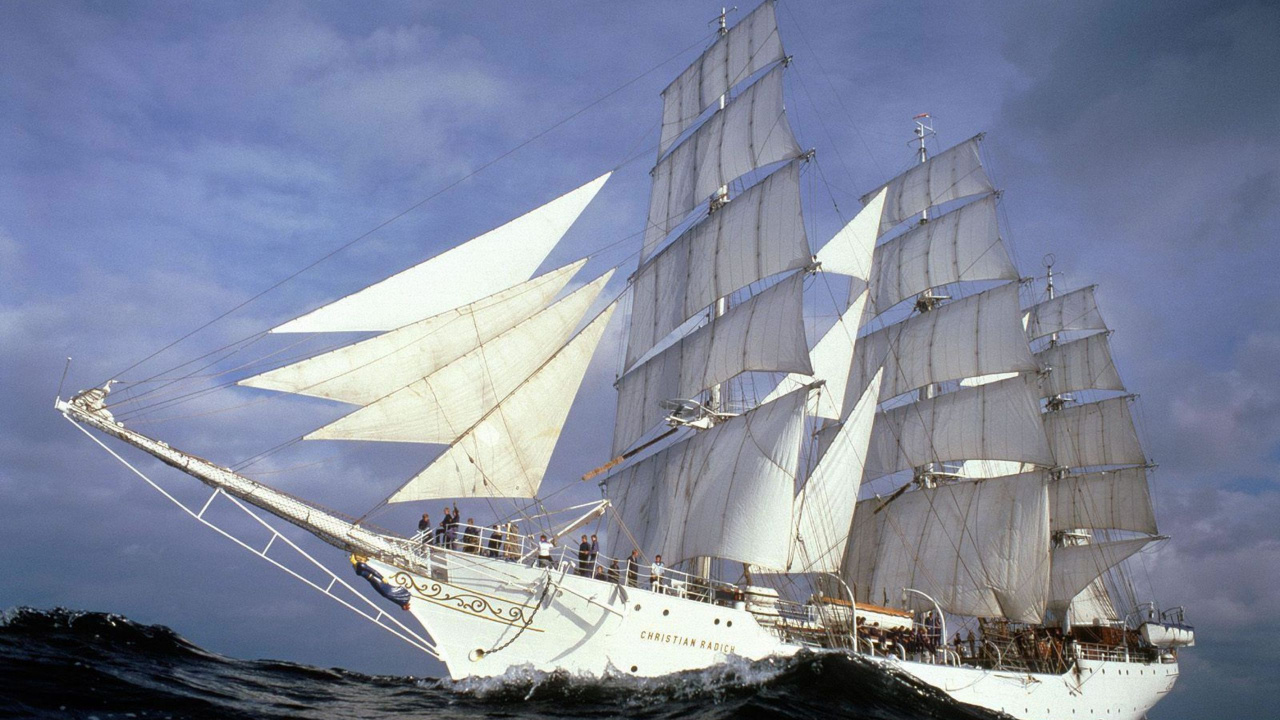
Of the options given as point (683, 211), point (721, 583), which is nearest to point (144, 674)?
point (721, 583)

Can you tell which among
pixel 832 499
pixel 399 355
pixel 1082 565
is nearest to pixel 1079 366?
pixel 1082 565

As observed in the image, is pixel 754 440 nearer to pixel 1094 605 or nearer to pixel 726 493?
pixel 726 493

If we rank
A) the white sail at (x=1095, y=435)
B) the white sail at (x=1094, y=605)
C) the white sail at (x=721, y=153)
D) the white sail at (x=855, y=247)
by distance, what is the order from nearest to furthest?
1. the white sail at (x=721, y=153)
2. the white sail at (x=855, y=247)
3. the white sail at (x=1095, y=435)
4. the white sail at (x=1094, y=605)

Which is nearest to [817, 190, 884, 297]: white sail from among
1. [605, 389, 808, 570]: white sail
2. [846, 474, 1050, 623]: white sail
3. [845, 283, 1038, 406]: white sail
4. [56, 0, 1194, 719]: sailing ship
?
[56, 0, 1194, 719]: sailing ship

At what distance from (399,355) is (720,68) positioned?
22.9 meters

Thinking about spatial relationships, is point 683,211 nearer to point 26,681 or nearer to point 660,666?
point 660,666

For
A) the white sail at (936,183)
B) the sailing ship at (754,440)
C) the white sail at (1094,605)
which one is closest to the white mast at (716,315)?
the sailing ship at (754,440)

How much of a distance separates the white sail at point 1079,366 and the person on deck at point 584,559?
36854mm

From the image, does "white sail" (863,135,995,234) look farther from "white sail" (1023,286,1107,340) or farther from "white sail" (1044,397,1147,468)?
"white sail" (1044,397,1147,468)

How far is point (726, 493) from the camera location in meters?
30.7

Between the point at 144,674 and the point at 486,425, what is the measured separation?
29.9 ft

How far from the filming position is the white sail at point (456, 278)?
22.1m

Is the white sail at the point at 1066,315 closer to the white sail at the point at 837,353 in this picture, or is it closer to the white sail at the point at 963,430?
the white sail at the point at 963,430

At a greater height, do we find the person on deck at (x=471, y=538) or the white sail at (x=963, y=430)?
the white sail at (x=963, y=430)
